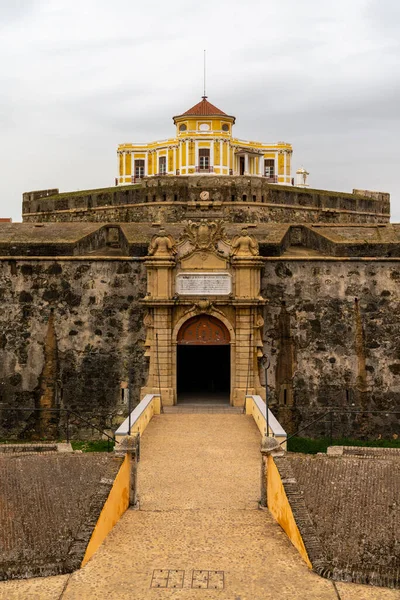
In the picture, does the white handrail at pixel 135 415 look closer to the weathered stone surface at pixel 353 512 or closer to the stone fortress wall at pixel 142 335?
the stone fortress wall at pixel 142 335

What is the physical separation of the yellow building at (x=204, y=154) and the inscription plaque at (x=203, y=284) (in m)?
28.3

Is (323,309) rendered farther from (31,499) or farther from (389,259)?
(31,499)

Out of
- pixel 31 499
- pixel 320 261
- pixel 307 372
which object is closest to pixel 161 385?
pixel 307 372

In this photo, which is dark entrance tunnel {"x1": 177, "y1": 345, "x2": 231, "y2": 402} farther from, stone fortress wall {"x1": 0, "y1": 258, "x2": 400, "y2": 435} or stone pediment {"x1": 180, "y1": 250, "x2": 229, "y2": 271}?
stone pediment {"x1": 180, "y1": 250, "x2": 229, "y2": 271}

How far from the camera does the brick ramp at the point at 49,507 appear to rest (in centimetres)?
977

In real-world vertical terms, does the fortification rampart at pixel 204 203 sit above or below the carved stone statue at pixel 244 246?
above

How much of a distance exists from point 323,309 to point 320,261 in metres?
1.29

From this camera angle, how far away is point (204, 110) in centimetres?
4859

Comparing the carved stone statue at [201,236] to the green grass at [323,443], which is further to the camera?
the carved stone statue at [201,236]

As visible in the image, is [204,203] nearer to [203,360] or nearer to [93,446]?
[203,360]

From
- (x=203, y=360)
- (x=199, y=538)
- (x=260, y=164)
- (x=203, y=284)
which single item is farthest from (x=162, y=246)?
(x=260, y=164)

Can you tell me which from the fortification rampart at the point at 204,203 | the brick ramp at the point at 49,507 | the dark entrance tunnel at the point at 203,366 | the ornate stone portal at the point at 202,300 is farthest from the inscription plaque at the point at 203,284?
the fortification rampart at the point at 204,203

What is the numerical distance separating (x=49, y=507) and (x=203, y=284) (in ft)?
31.9

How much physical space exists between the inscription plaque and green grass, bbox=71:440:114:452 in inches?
169
